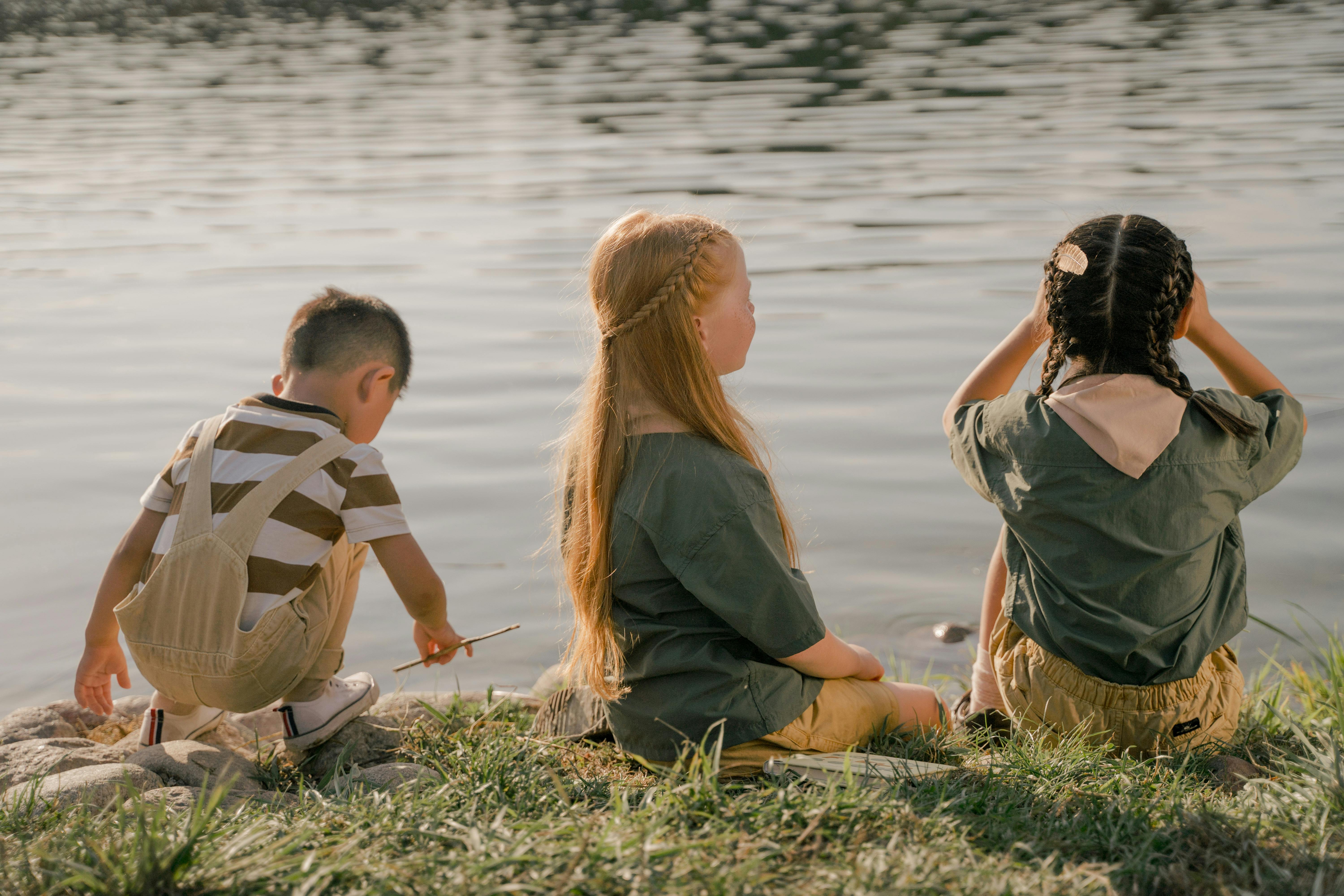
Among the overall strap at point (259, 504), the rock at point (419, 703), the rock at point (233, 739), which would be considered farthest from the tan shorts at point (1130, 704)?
the rock at point (233, 739)

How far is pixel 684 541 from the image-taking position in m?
2.82

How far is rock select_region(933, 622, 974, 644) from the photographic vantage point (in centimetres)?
469

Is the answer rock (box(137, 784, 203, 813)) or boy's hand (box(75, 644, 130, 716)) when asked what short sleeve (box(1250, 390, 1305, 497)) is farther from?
boy's hand (box(75, 644, 130, 716))

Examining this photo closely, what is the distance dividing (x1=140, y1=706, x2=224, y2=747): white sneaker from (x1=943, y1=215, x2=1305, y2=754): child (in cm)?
237

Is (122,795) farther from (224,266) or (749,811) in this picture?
(224,266)

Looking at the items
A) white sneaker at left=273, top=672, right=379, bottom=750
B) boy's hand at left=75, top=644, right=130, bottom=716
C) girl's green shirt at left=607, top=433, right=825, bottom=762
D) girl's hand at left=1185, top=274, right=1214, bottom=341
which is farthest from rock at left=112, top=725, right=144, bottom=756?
girl's hand at left=1185, top=274, right=1214, bottom=341

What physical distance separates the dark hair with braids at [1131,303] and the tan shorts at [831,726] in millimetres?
998

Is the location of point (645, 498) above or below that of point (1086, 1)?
below

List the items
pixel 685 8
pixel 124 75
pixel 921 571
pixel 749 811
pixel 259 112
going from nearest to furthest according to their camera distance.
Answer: pixel 749 811 → pixel 921 571 → pixel 259 112 → pixel 124 75 → pixel 685 8

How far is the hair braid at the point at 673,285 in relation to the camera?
301 cm

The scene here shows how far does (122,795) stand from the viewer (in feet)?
9.29

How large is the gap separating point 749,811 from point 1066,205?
854 cm

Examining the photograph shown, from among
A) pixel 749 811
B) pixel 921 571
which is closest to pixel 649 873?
pixel 749 811

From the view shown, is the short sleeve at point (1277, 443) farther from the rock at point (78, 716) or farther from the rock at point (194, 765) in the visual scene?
the rock at point (78, 716)
